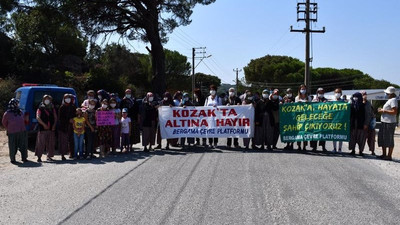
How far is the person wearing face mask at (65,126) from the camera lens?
38.4 feet

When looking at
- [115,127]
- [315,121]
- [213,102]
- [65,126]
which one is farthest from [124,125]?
[315,121]

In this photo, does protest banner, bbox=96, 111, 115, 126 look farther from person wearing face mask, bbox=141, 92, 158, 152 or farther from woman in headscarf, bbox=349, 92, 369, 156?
woman in headscarf, bbox=349, 92, 369, 156

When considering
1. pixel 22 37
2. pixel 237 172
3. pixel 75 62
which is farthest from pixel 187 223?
pixel 75 62

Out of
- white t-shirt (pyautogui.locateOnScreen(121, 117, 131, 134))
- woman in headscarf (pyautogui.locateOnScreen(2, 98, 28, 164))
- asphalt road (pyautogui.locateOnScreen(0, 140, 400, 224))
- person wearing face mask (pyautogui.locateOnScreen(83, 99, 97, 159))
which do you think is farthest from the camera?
white t-shirt (pyautogui.locateOnScreen(121, 117, 131, 134))

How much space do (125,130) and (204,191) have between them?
5.90 meters

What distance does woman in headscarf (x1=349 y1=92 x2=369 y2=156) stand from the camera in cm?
1198

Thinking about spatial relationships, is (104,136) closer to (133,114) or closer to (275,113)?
(133,114)

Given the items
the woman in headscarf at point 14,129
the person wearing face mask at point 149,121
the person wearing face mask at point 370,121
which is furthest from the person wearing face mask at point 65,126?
the person wearing face mask at point 370,121

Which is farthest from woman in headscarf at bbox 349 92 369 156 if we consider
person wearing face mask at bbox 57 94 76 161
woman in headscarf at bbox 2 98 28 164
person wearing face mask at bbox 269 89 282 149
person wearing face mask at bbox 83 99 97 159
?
woman in headscarf at bbox 2 98 28 164

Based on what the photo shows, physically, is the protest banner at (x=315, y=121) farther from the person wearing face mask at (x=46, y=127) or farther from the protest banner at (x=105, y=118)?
the person wearing face mask at (x=46, y=127)

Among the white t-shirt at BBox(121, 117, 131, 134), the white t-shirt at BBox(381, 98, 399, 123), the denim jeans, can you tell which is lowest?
the denim jeans

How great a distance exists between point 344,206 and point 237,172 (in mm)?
2936

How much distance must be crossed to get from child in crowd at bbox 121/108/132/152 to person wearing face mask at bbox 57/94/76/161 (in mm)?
1539

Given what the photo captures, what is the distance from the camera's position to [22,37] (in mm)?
34312
